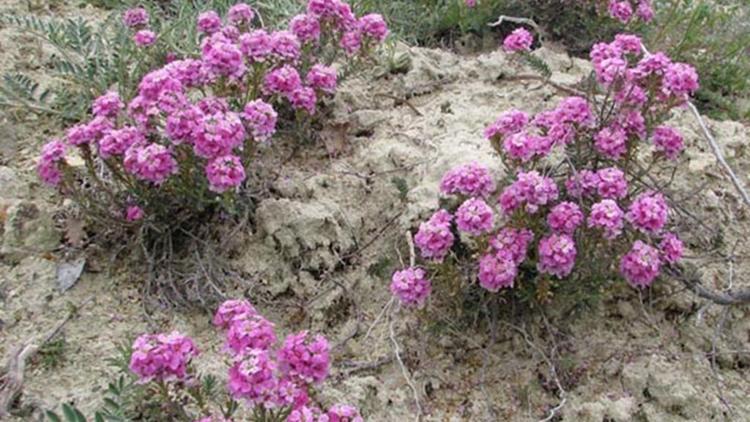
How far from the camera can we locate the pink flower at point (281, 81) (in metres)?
3.55

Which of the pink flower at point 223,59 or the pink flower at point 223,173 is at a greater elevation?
the pink flower at point 223,59

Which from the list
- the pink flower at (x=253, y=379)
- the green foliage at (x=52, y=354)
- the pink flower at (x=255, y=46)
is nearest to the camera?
the pink flower at (x=253, y=379)

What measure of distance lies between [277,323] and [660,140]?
1.78 meters

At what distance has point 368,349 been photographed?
10.3 feet

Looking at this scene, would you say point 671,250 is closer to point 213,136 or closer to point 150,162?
point 213,136

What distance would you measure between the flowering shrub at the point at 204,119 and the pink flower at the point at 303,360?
84 cm

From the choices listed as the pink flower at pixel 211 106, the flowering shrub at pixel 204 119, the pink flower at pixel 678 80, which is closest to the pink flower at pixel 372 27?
the flowering shrub at pixel 204 119

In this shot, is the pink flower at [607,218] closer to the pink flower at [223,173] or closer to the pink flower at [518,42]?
the pink flower at [223,173]

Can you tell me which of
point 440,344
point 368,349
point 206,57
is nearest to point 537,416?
point 440,344

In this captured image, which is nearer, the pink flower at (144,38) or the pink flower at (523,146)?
the pink flower at (523,146)

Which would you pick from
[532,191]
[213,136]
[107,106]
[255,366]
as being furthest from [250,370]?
[107,106]

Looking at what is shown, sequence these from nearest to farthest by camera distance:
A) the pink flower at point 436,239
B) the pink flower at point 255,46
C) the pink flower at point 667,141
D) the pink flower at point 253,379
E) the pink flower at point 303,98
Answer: the pink flower at point 253,379 < the pink flower at point 436,239 < the pink flower at point 667,141 < the pink flower at point 255,46 < the pink flower at point 303,98

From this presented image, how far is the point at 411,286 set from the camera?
288 cm

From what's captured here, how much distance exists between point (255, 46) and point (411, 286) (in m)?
1.38
